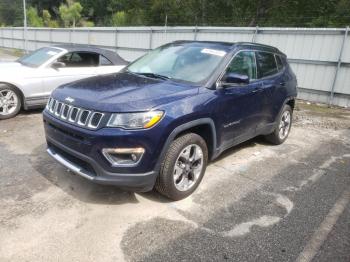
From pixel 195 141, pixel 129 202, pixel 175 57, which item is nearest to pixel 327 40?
pixel 175 57

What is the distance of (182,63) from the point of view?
175 inches

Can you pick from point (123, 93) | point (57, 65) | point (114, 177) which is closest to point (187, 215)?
point (114, 177)

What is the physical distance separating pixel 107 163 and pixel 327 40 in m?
9.16

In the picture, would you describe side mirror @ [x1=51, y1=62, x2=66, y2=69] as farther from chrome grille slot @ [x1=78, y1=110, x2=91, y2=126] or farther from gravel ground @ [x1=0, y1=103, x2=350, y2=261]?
chrome grille slot @ [x1=78, y1=110, x2=91, y2=126]

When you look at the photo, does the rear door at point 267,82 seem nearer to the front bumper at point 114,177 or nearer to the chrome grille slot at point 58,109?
the front bumper at point 114,177

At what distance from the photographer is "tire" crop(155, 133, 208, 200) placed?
3.56 m

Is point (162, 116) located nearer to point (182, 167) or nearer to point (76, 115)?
point (182, 167)

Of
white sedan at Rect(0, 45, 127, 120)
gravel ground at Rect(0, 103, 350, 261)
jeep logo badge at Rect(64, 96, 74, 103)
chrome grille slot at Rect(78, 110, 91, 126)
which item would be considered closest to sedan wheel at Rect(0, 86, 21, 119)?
white sedan at Rect(0, 45, 127, 120)

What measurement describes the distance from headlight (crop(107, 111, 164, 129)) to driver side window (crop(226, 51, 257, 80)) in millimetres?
1464

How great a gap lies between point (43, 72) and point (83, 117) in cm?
429

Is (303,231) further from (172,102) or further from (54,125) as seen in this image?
(54,125)

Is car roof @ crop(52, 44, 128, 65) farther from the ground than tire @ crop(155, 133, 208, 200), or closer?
farther from the ground

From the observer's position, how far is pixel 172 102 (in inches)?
138

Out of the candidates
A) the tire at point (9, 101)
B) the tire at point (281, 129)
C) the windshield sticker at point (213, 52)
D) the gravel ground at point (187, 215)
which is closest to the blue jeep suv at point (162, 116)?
the windshield sticker at point (213, 52)
